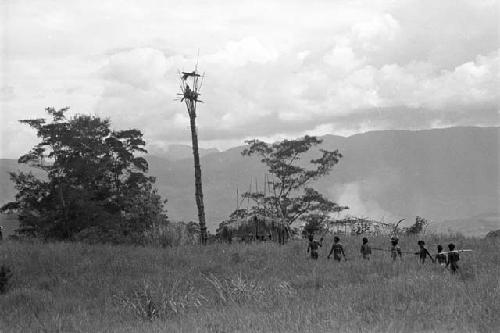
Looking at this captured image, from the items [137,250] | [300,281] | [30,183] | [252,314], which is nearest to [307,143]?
[30,183]

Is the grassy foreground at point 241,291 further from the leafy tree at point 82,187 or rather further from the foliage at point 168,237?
the leafy tree at point 82,187

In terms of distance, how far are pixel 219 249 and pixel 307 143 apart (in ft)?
69.6

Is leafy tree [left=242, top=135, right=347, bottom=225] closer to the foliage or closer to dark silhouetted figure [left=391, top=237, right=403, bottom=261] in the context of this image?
the foliage

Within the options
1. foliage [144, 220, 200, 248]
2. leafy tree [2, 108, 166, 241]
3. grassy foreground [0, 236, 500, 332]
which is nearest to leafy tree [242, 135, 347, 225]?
leafy tree [2, 108, 166, 241]

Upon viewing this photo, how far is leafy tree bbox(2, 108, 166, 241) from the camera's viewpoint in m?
25.1

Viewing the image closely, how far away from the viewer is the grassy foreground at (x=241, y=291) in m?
7.41

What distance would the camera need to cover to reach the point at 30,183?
26.5 meters

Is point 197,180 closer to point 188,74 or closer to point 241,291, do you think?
point 188,74

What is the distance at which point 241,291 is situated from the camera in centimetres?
1090

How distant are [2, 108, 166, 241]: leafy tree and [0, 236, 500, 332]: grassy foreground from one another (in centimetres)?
705

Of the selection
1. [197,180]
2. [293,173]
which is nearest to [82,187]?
[197,180]

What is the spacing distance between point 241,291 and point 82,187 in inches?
715

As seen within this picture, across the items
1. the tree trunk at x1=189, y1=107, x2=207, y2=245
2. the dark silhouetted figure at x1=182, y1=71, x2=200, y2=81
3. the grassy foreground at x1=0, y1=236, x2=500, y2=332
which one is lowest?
the grassy foreground at x1=0, y1=236, x2=500, y2=332

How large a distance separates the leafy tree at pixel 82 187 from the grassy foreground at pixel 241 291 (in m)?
7.05
